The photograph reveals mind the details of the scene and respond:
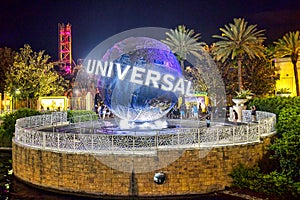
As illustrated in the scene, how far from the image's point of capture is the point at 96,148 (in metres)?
14.5

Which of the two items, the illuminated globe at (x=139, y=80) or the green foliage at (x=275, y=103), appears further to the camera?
the green foliage at (x=275, y=103)

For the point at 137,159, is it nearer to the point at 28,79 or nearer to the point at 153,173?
the point at 153,173

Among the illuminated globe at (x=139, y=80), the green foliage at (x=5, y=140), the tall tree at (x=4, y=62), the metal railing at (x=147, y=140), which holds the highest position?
the tall tree at (x=4, y=62)

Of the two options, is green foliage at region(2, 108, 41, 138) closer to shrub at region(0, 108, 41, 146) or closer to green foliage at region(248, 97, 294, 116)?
shrub at region(0, 108, 41, 146)

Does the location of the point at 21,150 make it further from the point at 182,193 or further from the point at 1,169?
the point at 182,193

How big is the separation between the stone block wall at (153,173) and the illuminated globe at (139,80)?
15.7 ft

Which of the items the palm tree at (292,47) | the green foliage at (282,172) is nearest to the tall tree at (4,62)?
the palm tree at (292,47)

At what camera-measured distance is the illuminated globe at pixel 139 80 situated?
1839cm

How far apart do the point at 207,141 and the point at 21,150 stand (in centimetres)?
826

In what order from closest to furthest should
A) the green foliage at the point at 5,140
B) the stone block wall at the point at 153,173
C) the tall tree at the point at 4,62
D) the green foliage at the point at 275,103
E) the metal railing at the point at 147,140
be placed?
1. the stone block wall at the point at 153,173
2. the metal railing at the point at 147,140
3. the green foliage at the point at 275,103
4. the green foliage at the point at 5,140
5. the tall tree at the point at 4,62

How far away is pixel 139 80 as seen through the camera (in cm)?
1836

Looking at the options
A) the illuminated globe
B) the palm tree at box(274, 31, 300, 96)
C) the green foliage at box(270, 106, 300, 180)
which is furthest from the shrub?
the palm tree at box(274, 31, 300, 96)

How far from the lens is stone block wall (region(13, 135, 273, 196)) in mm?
14023

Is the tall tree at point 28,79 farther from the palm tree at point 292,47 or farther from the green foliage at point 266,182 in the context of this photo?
the green foliage at point 266,182
